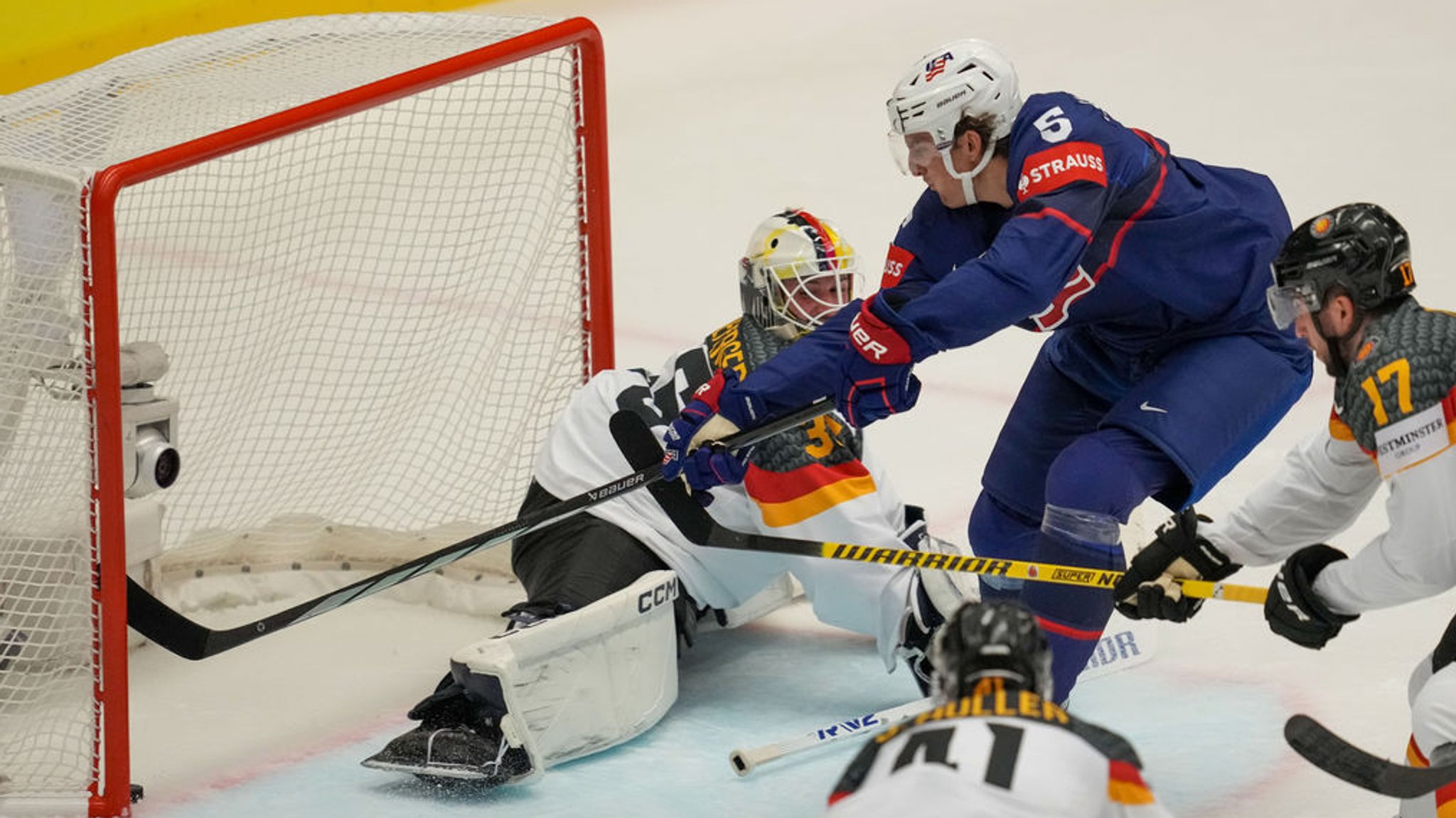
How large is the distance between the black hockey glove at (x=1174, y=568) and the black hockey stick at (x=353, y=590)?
23.5 inches

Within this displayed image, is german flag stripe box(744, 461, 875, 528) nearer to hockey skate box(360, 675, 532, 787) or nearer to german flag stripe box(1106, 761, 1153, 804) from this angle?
hockey skate box(360, 675, 532, 787)

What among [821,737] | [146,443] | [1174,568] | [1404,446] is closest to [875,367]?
[1174,568]

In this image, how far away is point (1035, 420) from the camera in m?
3.58

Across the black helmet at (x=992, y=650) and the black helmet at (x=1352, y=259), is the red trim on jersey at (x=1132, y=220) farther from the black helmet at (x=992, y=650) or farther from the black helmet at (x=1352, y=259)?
the black helmet at (x=992, y=650)

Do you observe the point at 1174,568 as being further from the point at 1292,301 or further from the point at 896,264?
the point at 896,264

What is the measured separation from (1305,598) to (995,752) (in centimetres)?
102

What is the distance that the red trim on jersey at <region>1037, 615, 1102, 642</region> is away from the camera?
3.23m

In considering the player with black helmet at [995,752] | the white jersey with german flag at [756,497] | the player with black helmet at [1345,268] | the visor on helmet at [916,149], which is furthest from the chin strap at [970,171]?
the player with black helmet at [995,752]

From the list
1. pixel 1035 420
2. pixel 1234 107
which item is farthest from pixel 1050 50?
pixel 1035 420

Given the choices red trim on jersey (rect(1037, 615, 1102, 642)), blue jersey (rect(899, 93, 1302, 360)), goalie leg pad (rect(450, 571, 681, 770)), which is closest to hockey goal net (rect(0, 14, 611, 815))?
goalie leg pad (rect(450, 571, 681, 770))

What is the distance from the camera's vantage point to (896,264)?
3.50 meters

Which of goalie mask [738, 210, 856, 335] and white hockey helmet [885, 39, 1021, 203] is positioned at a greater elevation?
white hockey helmet [885, 39, 1021, 203]

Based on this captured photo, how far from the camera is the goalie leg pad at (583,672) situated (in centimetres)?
338

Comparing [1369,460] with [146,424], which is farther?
[146,424]
